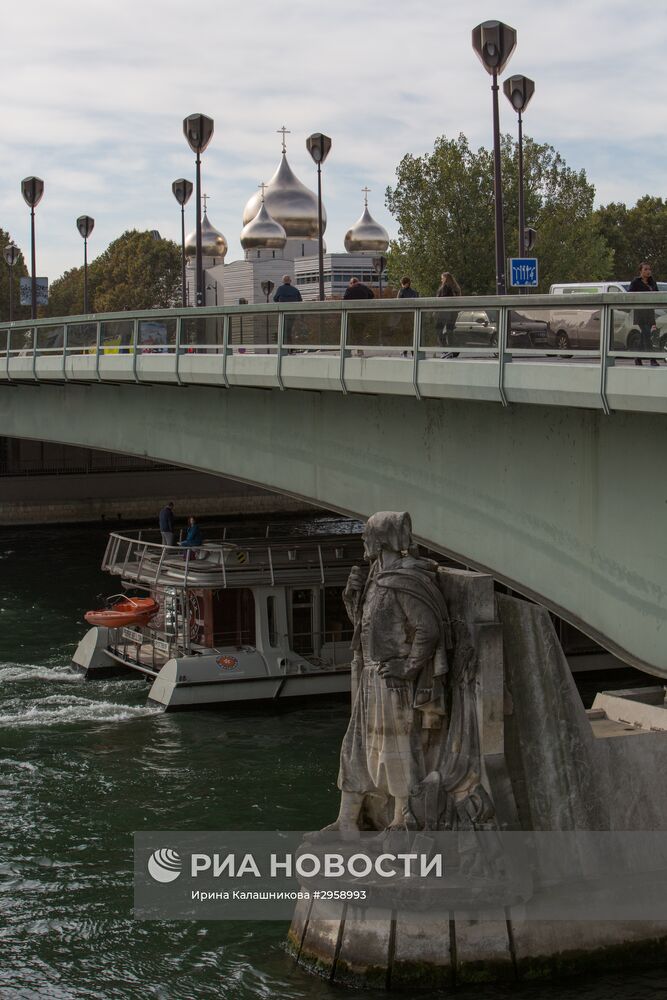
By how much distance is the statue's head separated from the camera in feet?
46.8

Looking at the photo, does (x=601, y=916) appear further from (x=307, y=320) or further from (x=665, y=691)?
(x=307, y=320)

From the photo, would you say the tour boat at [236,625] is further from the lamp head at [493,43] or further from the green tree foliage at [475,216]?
the green tree foliage at [475,216]

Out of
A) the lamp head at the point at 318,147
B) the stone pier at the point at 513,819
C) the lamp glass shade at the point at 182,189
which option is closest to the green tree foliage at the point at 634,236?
the lamp glass shade at the point at 182,189

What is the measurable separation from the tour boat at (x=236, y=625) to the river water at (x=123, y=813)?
595 millimetres

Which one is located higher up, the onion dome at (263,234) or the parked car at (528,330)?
the onion dome at (263,234)

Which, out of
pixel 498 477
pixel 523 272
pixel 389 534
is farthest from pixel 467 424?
pixel 389 534

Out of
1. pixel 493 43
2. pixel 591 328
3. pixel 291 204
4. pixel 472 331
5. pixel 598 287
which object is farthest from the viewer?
pixel 291 204

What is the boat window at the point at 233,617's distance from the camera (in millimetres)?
28922

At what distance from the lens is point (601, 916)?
14234 millimetres

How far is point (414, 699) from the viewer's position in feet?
46.0

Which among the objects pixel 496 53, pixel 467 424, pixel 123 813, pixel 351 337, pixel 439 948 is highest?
pixel 496 53

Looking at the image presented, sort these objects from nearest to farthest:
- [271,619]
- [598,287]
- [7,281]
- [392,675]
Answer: [392,675] → [598,287] → [271,619] → [7,281]

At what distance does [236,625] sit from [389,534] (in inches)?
600

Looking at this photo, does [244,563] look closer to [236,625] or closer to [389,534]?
[236,625]
